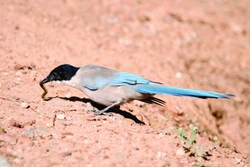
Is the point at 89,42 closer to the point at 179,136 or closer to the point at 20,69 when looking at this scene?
the point at 20,69

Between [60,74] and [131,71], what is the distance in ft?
5.72

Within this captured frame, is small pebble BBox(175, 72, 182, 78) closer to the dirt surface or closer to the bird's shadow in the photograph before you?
the dirt surface

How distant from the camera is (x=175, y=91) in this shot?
5.46 metres

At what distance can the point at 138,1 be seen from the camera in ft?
31.4

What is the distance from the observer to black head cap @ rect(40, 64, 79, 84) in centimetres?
588

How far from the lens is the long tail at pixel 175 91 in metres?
5.21

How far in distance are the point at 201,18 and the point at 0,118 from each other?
5673 mm

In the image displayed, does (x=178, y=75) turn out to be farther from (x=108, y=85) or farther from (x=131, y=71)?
(x=108, y=85)

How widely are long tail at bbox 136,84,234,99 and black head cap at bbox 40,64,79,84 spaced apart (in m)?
0.86

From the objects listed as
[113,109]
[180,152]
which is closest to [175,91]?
[180,152]

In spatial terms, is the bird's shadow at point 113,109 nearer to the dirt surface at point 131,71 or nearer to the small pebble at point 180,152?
the dirt surface at point 131,71

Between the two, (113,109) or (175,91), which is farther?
(113,109)

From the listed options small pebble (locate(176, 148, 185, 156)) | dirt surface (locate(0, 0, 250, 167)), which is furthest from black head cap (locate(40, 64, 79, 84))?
small pebble (locate(176, 148, 185, 156))

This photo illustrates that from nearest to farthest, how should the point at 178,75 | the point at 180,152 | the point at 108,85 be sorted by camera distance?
1. the point at 180,152
2. the point at 108,85
3. the point at 178,75
